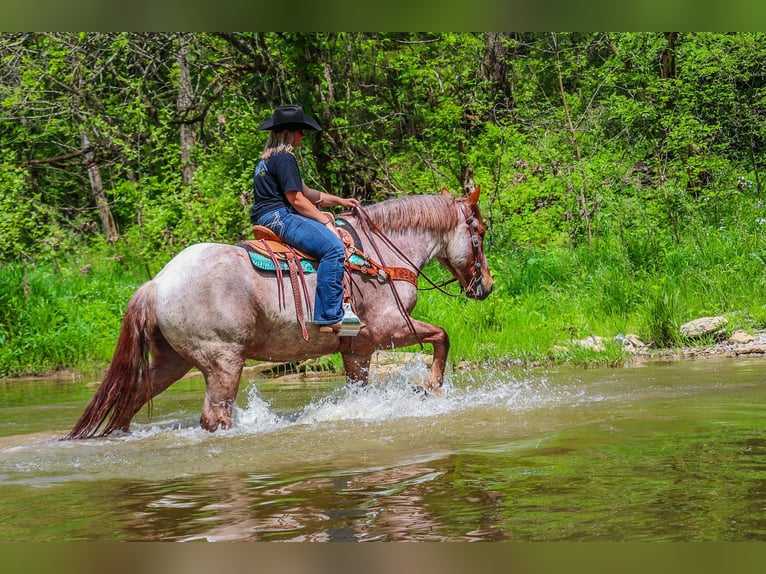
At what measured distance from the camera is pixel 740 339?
10.2m

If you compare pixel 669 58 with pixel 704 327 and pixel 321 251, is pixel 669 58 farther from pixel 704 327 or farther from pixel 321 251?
pixel 321 251

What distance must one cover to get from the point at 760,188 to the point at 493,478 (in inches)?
489

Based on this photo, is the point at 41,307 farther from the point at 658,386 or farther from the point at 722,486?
the point at 722,486

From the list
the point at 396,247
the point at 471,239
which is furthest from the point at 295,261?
the point at 471,239

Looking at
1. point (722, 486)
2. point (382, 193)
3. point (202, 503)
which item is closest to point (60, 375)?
point (382, 193)

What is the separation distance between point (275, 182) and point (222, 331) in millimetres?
1425

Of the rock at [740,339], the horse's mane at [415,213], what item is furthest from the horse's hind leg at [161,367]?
the rock at [740,339]

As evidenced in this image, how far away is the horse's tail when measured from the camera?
689 centimetres

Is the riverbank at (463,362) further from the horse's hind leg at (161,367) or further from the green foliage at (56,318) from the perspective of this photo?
the horse's hind leg at (161,367)

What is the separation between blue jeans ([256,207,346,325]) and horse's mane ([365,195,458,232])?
86 centimetres

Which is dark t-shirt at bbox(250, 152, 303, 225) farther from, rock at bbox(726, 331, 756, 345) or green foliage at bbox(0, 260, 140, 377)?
green foliage at bbox(0, 260, 140, 377)

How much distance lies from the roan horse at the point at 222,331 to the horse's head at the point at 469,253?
0.60 metres

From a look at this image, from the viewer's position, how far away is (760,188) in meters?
15.1

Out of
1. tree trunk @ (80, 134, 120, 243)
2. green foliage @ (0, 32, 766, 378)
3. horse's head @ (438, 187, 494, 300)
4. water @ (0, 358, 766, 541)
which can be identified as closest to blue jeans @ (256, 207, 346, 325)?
water @ (0, 358, 766, 541)
